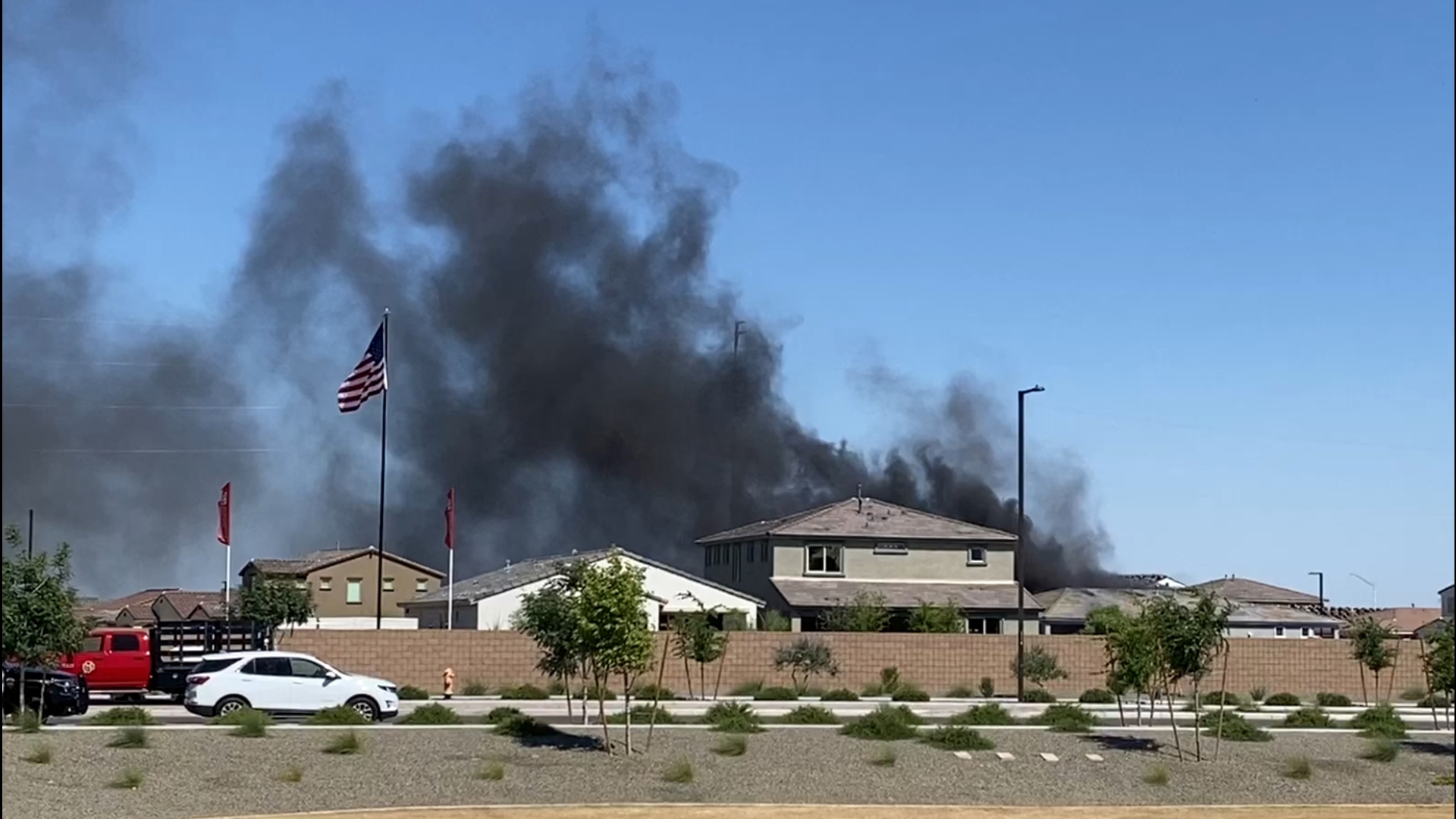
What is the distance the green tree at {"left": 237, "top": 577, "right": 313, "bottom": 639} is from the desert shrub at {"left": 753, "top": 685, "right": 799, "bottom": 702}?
78.9 ft

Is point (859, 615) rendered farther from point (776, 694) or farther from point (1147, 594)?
point (1147, 594)

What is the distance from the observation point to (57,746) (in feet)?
94.6

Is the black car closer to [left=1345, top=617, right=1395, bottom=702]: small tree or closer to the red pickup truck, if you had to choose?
the red pickup truck

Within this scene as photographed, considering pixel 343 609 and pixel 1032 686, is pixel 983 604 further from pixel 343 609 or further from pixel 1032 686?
pixel 343 609

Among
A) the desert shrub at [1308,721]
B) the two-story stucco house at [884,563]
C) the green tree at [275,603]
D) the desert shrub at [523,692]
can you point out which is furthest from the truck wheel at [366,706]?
the two-story stucco house at [884,563]

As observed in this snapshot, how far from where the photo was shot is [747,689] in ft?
165

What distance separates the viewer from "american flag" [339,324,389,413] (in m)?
53.4

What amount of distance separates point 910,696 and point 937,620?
16543 millimetres

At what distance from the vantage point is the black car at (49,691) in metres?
35.2

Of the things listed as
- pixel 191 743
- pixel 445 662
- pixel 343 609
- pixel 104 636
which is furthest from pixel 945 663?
pixel 343 609

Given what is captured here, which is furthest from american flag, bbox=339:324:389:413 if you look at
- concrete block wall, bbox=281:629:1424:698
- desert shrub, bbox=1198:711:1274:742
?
desert shrub, bbox=1198:711:1274:742

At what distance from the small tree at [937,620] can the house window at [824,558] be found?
27.8 ft

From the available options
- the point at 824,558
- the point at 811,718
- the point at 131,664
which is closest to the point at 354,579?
the point at 824,558

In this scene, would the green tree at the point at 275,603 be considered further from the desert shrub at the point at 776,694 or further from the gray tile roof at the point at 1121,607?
the gray tile roof at the point at 1121,607
